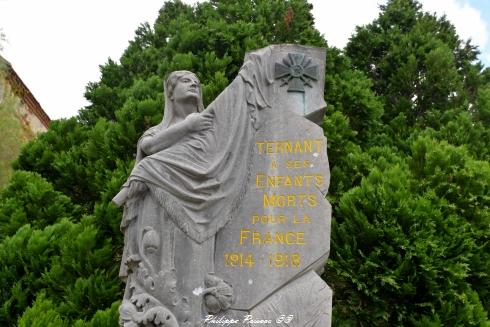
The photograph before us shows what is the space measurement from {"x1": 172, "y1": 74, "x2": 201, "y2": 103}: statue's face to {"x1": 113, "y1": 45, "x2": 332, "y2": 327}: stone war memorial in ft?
0.04

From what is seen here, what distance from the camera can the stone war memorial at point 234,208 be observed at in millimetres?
5594

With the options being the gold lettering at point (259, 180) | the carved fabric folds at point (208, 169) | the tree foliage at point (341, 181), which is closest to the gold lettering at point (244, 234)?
the carved fabric folds at point (208, 169)

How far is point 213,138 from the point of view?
6.22m

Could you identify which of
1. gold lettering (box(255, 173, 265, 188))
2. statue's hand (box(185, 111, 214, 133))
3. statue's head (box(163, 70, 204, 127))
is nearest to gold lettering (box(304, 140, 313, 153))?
gold lettering (box(255, 173, 265, 188))

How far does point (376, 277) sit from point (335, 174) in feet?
8.07

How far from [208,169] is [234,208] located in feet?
1.55

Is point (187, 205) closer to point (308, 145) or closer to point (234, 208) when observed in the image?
point (234, 208)

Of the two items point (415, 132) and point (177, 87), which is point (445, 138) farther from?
point (177, 87)

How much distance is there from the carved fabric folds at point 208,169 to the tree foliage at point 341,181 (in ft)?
8.75

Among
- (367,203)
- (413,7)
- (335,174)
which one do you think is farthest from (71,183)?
(413,7)

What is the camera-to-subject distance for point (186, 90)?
257 inches

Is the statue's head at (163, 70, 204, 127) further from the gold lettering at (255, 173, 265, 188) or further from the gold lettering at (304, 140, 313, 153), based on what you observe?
the gold lettering at (304, 140, 313, 153)

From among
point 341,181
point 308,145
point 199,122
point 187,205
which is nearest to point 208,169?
point 187,205

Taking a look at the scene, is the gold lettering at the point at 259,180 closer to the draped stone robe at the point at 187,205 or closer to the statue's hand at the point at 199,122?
the draped stone robe at the point at 187,205
